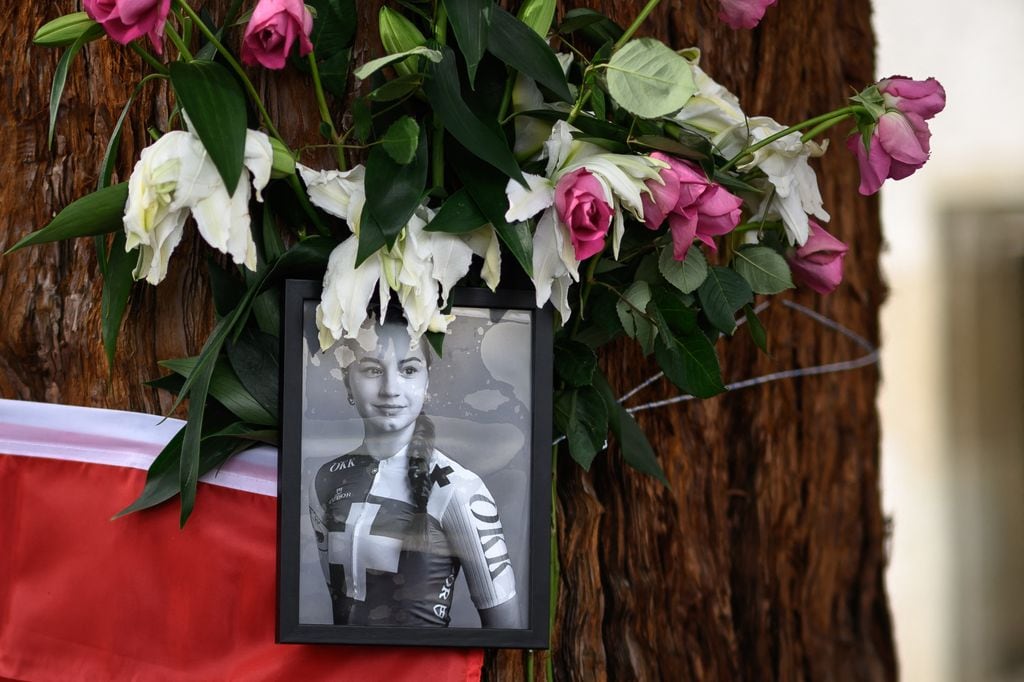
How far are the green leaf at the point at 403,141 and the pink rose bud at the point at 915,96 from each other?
1.01ft

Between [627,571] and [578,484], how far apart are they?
117mm

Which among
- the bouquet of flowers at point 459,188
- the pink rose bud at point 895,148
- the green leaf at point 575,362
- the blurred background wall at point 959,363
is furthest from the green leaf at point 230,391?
the blurred background wall at point 959,363

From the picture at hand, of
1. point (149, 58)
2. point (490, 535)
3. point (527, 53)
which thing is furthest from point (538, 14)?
point (490, 535)

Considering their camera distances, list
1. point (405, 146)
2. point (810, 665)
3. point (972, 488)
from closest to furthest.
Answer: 1. point (405, 146)
2. point (810, 665)
3. point (972, 488)

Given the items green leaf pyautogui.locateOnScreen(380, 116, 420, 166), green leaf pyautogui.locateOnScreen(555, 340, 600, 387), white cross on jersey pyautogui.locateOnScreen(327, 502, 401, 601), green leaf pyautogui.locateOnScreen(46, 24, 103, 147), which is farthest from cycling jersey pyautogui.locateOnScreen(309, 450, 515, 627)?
green leaf pyautogui.locateOnScreen(46, 24, 103, 147)

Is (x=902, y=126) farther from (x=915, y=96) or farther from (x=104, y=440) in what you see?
(x=104, y=440)

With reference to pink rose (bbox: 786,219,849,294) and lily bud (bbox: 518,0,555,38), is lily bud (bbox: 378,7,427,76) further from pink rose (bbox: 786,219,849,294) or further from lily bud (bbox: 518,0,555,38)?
pink rose (bbox: 786,219,849,294)

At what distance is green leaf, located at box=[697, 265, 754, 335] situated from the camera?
2.25 feet

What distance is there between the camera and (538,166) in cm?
66

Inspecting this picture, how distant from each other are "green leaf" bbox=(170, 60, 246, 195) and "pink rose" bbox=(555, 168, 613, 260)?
0.66 ft

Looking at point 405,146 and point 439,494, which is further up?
point 405,146

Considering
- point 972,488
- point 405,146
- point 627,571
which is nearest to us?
point 405,146

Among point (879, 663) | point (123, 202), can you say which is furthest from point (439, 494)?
point (879, 663)

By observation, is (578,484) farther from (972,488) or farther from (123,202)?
(972,488)
